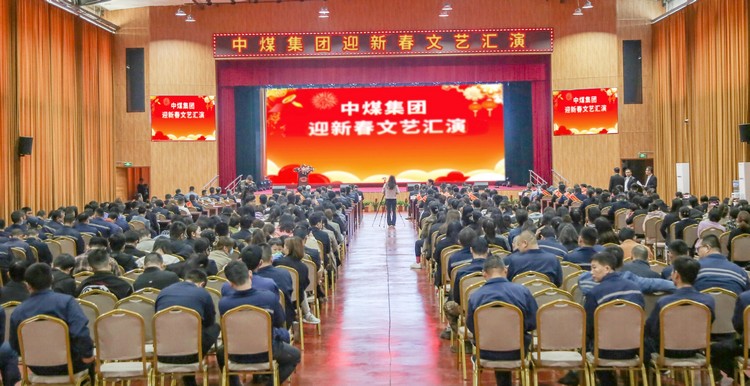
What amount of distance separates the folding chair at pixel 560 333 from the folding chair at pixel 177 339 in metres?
2.42

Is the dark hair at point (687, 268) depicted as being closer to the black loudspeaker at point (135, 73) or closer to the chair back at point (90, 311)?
the chair back at point (90, 311)

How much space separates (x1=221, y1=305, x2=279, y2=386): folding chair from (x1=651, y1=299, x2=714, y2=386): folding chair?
2763 millimetres

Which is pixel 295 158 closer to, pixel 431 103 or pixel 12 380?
pixel 431 103

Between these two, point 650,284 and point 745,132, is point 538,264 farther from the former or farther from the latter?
point 745,132

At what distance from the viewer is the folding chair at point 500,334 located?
598cm

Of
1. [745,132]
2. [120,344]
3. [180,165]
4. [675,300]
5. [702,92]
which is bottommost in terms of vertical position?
[120,344]

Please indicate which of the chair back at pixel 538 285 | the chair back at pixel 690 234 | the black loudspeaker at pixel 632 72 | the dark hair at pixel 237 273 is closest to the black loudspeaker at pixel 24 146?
the chair back at pixel 690 234

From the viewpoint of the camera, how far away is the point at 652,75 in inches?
1013

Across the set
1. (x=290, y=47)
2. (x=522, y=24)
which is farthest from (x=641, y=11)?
(x=290, y=47)

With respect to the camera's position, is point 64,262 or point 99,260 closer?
point 99,260

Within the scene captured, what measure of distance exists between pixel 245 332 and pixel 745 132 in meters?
15.5

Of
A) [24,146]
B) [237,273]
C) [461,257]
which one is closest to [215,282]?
[237,273]

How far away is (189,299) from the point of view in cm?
623

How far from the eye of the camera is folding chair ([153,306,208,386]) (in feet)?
19.8
